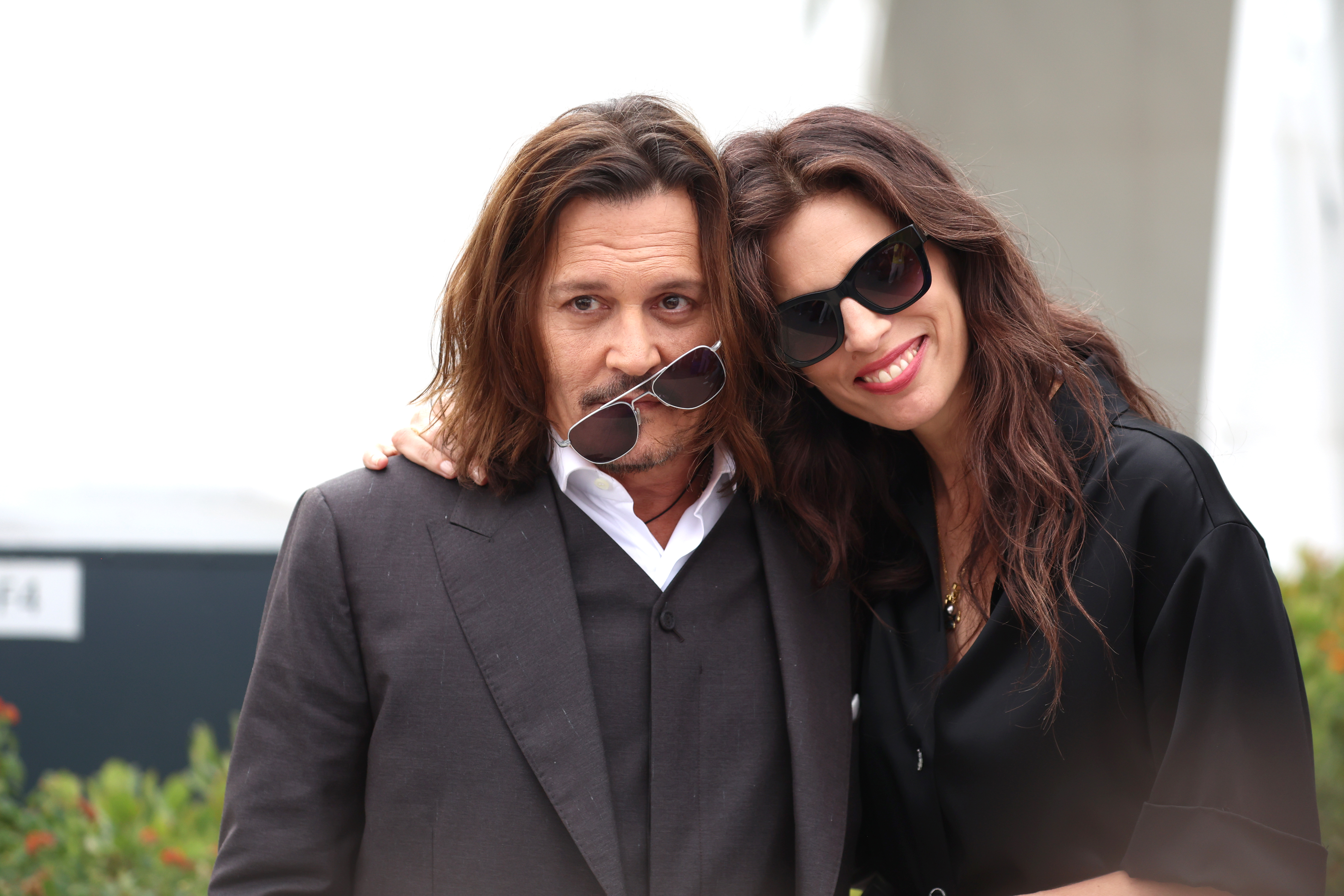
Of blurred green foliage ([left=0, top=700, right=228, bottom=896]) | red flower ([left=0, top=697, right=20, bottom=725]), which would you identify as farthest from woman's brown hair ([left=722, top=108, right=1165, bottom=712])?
red flower ([left=0, top=697, right=20, bottom=725])

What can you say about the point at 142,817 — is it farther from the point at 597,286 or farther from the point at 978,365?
the point at 978,365

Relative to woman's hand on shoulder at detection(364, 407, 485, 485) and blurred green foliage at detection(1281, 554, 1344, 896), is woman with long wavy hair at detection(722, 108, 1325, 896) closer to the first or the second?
woman's hand on shoulder at detection(364, 407, 485, 485)

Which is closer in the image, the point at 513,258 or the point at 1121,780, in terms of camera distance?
the point at 1121,780

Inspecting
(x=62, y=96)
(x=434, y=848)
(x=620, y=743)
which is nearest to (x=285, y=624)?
(x=434, y=848)

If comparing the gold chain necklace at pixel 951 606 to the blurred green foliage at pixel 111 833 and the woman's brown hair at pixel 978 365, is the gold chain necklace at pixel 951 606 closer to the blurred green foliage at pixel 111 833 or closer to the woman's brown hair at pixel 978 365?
the woman's brown hair at pixel 978 365

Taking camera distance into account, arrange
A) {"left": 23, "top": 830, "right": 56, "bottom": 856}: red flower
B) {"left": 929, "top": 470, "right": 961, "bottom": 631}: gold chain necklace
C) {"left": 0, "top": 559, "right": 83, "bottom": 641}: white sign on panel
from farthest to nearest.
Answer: {"left": 0, "top": 559, "right": 83, "bottom": 641}: white sign on panel < {"left": 23, "top": 830, "right": 56, "bottom": 856}: red flower < {"left": 929, "top": 470, "right": 961, "bottom": 631}: gold chain necklace

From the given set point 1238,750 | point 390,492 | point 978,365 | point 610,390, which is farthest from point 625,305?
point 1238,750

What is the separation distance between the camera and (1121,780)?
1.83 m

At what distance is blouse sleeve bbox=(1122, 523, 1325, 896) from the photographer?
1615 millimetres

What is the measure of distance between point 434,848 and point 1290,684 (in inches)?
57.5

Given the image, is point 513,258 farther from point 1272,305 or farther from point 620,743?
point 1272,305

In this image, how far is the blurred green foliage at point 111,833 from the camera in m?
3.28

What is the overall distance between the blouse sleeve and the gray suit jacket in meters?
0.59

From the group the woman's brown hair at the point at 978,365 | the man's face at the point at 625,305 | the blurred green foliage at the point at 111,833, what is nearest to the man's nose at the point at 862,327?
the woman's brown hair at the point at 978,365
